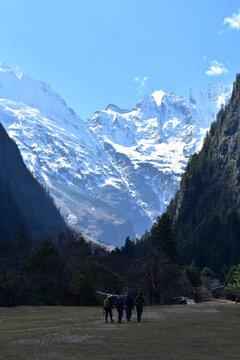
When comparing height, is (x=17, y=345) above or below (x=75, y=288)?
below

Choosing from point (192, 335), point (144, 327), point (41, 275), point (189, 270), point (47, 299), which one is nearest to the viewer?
point (192, 335)

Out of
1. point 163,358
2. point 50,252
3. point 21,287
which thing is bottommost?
point 163,358

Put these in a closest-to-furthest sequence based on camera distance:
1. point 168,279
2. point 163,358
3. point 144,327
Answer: point 163,358 < point 144,327 < point 168,279

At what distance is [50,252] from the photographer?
92.1 m

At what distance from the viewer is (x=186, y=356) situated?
77.6 ft

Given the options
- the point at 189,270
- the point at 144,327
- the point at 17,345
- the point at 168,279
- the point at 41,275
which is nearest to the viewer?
the point at 17,345

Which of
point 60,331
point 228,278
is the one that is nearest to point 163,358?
point 60,331

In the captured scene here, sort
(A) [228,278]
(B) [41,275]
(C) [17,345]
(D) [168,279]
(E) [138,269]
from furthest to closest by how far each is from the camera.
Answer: (A) [228,278], (E) [138,269], (D) [168,279], (B) [41,275], (C) [17,345]

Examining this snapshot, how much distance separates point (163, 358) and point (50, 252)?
233 feet

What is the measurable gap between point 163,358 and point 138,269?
74652 mm

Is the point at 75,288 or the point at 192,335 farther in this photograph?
the point at 75,288

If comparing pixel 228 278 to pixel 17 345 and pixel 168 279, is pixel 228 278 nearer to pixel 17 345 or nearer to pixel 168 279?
pixel 168 279

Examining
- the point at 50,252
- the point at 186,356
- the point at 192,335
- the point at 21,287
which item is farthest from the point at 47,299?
A: the point at 186,356

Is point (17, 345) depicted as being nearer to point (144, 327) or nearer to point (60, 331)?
point (60, 331)
